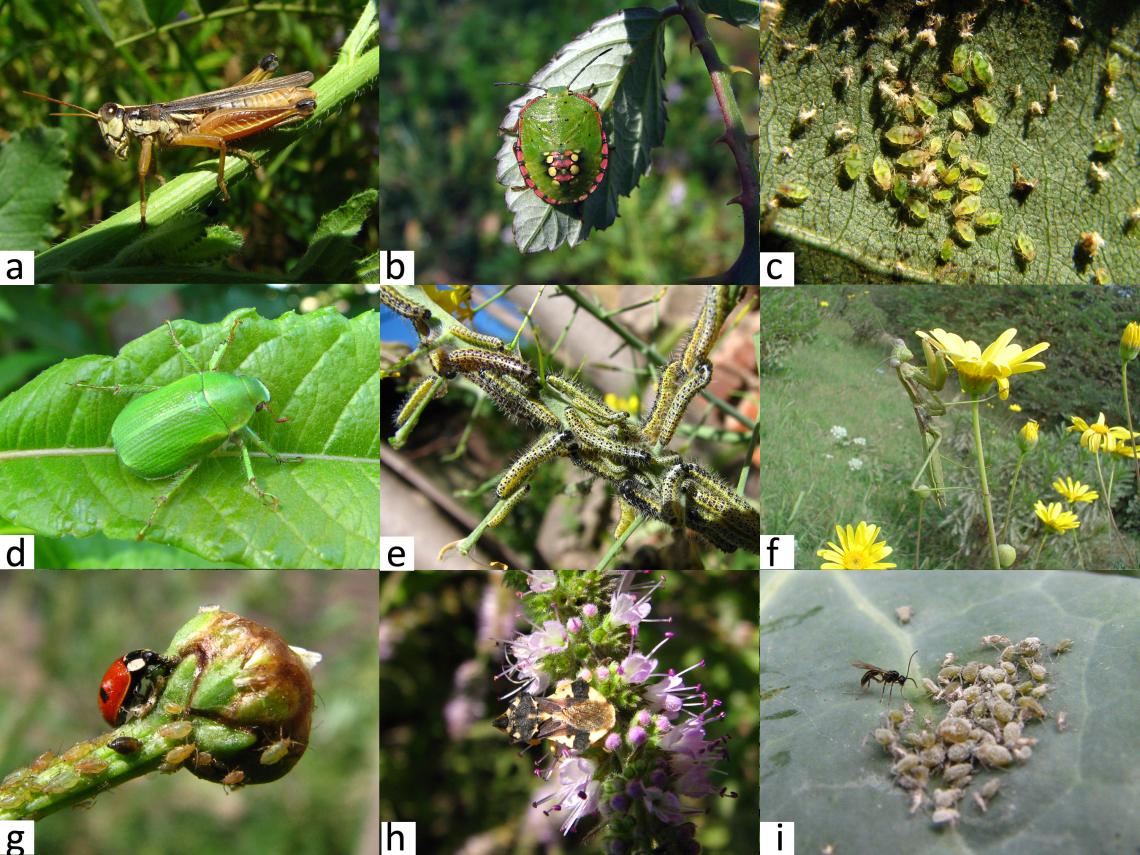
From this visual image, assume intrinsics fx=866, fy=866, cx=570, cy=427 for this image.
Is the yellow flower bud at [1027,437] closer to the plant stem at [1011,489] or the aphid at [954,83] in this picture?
the plant stem at [1011,489]

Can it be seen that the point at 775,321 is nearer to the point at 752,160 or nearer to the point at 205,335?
the point at 752,160

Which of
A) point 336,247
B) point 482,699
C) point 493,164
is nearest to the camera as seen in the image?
point 336,247

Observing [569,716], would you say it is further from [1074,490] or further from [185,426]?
[1074,490]

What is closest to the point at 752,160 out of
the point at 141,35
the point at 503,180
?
the point at 503,180

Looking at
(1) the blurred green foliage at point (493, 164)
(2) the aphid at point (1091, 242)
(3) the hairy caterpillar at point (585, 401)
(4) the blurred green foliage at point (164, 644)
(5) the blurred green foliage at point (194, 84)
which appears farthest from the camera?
(1) the blurred green foliage at point (493, 164)

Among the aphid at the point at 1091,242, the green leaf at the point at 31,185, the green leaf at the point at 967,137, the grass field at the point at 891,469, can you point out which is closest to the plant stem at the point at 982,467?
the grass field at the point at 891,469

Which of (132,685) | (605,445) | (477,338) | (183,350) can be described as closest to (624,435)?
(605,445)

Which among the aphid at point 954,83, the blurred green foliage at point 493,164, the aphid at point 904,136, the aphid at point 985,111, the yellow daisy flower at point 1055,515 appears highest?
the blurred green foliage at point 493,164
